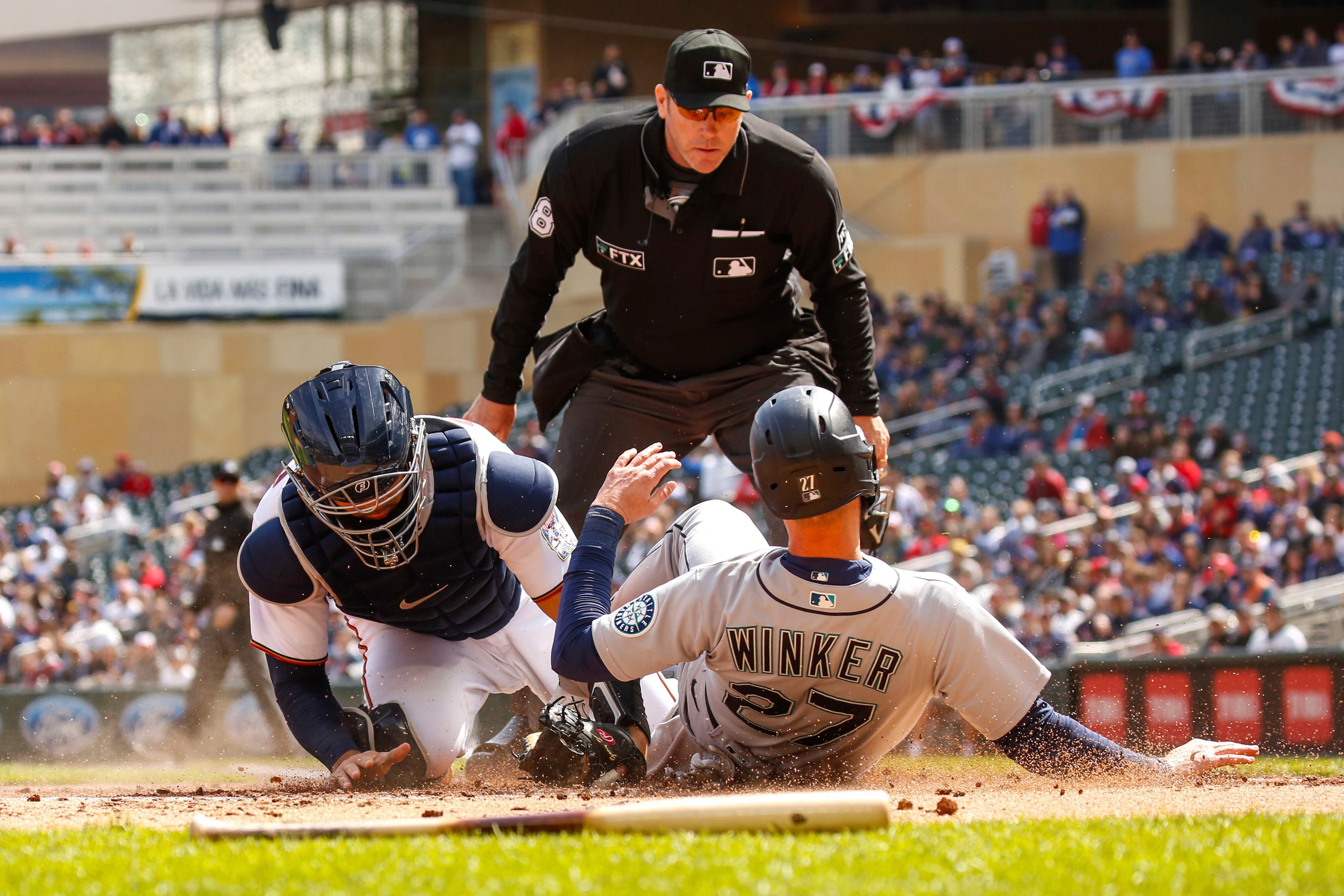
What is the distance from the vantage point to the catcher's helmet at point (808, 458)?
13.5 ft

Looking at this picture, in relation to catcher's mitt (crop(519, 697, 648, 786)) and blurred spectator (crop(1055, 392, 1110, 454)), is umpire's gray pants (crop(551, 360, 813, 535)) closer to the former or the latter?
catcher's mitt (crop(519, 697, 648, 786))

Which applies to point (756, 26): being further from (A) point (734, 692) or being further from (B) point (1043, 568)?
(A) point (734, 692)

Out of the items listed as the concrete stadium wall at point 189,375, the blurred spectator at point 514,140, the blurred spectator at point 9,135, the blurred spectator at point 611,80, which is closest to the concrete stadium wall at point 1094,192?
the blurred spectator at point 611,80

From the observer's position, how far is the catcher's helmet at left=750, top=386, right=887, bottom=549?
4.11 metres

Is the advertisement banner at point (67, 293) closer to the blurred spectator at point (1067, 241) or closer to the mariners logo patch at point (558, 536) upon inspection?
the blurred spectator at point (1067, 241)

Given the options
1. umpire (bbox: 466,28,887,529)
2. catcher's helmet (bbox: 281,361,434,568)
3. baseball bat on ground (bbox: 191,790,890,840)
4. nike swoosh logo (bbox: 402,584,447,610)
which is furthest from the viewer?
umpire (bbox: 466,28,887,529)

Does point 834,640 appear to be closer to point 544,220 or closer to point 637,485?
point 637,485

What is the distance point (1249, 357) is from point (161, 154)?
698 inches

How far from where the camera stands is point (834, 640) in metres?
4.19

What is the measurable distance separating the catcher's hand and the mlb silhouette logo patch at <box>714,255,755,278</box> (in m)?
2.27

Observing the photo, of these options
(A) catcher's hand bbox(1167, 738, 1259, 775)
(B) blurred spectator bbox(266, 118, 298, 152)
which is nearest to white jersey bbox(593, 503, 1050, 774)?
(A) catcher's hand bbox(1167, 738, 1259, 775)

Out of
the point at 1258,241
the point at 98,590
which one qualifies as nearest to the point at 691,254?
the point at 98,590

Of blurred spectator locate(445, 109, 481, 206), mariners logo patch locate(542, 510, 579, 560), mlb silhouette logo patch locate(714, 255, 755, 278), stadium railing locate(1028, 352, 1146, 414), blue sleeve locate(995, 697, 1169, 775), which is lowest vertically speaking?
blue sleeve locate(995, 697, 1169, 775)

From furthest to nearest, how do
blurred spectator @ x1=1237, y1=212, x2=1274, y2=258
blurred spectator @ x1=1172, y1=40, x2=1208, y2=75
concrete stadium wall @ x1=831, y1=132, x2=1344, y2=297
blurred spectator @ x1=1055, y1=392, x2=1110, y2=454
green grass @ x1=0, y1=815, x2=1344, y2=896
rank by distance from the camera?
blurred spectator @ x1=1172, y1=40, x2=1208, y2=75 → concrete stadium wall @ x1=831, y1=132, x2=1344, y2=297 → blurred spectator @ x1=1237, y1=212, x2=1274, y2=258 → blurred spectator @ x1=1055, y1=392, x2=1110, y2=454 → green grass @ x1=0, y1=815, x2=1344, y2=896
